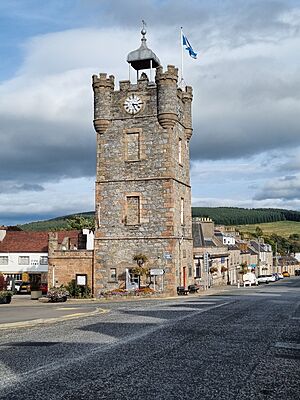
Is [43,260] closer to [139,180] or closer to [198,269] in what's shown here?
[198,269]

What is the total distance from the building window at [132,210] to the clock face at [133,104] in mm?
7047

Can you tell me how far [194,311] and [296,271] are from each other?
12258 centimetres

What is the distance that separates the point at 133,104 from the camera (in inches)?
1764

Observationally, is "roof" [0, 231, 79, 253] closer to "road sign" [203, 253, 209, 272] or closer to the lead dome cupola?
"road sign" [203, 253, 209, 272]

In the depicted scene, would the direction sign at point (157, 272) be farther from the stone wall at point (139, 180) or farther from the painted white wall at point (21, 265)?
the painted white wall at point (21, 265)

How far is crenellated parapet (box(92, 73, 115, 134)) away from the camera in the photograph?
4500 centimetres

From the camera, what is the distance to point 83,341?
53.9 feet

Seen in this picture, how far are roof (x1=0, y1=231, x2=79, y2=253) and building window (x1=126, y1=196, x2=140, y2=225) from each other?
53.9 ft

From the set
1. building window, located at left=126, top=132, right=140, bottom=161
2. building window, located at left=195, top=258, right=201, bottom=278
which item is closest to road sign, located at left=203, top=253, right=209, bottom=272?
building window, located at left=195, top=258, right=201, bottom=278

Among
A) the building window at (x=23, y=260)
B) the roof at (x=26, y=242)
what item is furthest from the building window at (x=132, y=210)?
the building window at (x=23, y=260)

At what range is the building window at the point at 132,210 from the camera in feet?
144

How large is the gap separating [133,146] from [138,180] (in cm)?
289

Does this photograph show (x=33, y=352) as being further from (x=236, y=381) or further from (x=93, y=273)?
(x=93, y=273)

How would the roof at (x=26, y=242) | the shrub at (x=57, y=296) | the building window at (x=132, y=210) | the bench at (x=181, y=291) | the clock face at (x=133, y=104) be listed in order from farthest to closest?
the roof at (x=26, y=242) → the clock face at (x=133, y=104) → the building window at (x=132, y=210) → the bench at (x=181, y=291) → the shrub at (x=57, y=296)
